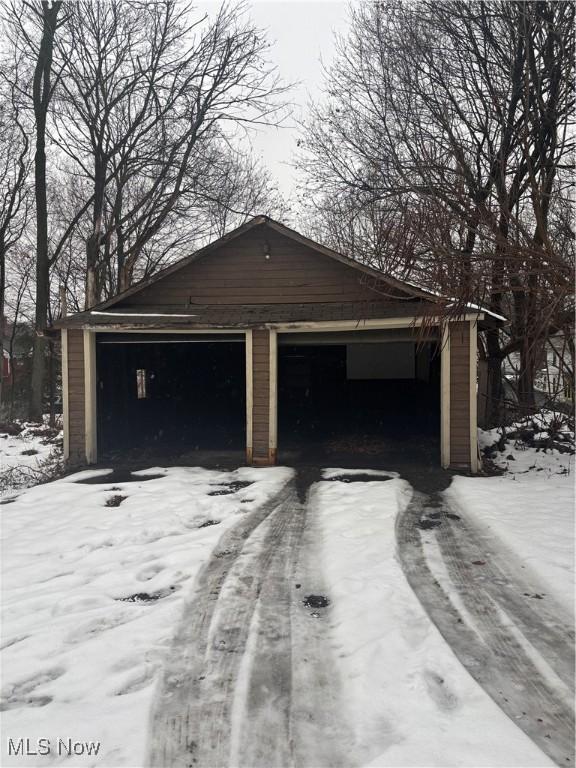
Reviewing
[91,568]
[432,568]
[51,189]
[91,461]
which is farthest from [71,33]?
[432,568]

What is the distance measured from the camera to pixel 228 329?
31.8 feet

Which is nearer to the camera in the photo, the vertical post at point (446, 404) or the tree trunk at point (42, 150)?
the vertical post at point (446, 404)

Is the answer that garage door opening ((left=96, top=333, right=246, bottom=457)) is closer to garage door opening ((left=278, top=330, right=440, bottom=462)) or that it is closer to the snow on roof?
the snow on roof

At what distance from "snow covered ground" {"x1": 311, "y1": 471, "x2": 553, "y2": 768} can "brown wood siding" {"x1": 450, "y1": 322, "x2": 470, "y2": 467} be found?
451cm

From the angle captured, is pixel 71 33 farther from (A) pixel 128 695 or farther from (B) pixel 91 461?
(A) pixel 128 695

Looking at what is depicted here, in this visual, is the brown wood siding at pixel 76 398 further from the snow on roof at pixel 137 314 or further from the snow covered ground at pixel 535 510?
the snow covered ground at pixel 535 510

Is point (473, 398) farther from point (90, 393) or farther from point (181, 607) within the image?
point (90, 393)

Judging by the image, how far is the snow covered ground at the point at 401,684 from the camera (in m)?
2.51

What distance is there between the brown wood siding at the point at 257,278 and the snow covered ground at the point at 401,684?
21.2 ft

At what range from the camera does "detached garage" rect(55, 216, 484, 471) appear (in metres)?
9.21

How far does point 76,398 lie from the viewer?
10.0 metres

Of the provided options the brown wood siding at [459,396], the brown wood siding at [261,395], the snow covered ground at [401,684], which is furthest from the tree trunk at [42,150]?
the snow covered ground at [401,684]

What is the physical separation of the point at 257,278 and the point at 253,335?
1.65 meters

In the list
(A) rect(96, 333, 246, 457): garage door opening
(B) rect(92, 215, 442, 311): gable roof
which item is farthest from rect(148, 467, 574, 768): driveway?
(B) rect(92, 215, 442, 311): gable roof
